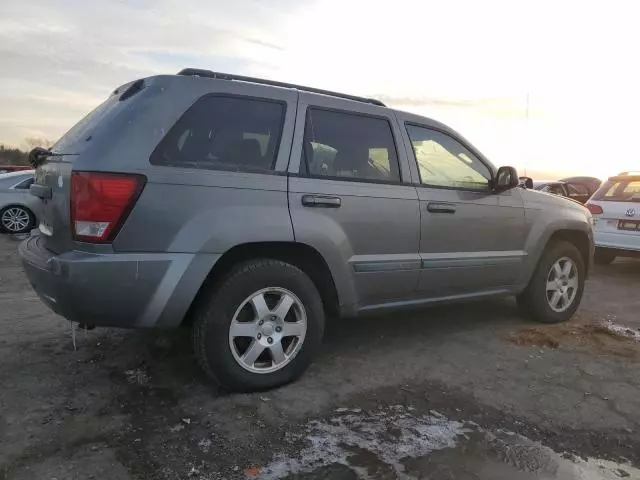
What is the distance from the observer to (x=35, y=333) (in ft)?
15.0

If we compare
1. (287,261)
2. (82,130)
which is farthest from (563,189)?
(82,130)

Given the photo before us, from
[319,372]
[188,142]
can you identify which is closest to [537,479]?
[319,372]

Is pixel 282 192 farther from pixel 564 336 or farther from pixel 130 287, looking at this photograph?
pixel 564 336

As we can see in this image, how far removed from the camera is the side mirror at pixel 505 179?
471cm

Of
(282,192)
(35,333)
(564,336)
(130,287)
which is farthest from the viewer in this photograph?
(564,336)

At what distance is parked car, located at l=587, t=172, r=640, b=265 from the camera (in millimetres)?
8125

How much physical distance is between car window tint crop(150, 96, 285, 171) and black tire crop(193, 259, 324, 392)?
65cm

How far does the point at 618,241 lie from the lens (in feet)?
27.2

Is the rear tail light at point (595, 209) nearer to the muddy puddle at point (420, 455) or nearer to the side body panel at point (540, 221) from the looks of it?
the side body panel at point (540, 221)

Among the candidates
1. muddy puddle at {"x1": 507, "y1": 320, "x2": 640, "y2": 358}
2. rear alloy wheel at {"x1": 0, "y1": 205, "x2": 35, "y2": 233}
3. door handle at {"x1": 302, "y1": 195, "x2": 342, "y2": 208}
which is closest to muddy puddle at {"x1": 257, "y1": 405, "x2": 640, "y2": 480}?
door handle at {"x1": 302, "y1": 195, "x2": 342, "y2": 208}

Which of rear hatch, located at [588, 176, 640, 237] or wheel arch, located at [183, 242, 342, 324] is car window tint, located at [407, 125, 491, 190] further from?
rear hatch, located at [588, 176, 640, 237]

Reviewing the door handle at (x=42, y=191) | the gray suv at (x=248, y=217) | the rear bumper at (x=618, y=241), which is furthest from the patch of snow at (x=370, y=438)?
the rear bumper at (x=618, y=241)

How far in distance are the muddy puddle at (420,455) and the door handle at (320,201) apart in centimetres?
132

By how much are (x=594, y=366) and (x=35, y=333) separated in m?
4.45
